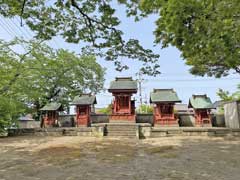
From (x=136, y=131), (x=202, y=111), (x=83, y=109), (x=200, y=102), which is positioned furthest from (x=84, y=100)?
(x=202, y=111)

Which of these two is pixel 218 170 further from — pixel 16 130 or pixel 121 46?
pixel 16 130

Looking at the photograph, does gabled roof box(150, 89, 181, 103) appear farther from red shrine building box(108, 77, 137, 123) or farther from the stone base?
the stone base

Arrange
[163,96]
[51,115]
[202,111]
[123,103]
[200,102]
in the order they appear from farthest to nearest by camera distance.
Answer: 1. [51,115]
2. [200,102]
3. [202,111]
4. [163,96]
5. [123,103]

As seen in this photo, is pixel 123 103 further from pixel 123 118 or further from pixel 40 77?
pixel 40 77

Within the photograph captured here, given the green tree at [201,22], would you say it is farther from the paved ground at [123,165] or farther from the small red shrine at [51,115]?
the small red shrine at [51,115]

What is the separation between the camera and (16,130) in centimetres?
1927

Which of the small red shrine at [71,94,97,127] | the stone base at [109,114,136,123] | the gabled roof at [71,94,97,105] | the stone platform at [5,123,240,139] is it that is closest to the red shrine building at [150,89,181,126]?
the stone base at [109,114,136,123]

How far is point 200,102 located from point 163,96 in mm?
3772

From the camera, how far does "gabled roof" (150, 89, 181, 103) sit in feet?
71.2

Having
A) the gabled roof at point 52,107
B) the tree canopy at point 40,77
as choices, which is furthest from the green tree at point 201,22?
the gabled roof at point 52,107

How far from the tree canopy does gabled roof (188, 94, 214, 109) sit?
1072 cm

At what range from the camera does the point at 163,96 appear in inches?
878

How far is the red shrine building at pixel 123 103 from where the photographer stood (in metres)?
20.9

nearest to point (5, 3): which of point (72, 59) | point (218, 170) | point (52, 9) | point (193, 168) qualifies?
point (52, 9)
